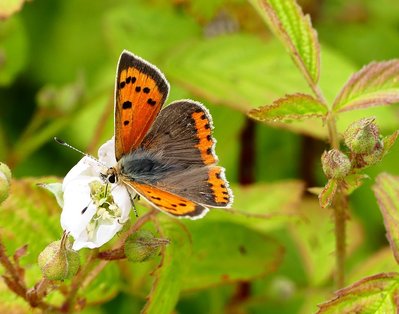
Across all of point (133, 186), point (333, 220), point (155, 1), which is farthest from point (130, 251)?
point (155, 1)

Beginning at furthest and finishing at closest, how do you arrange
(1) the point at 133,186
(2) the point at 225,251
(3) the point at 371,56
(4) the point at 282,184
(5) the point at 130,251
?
(3) the point at 371,56
(4) the point at 282,184
(2) the point at 225,251
(1) the point at 133,186
(5) the point at 130,251

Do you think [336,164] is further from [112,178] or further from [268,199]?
[268,199]

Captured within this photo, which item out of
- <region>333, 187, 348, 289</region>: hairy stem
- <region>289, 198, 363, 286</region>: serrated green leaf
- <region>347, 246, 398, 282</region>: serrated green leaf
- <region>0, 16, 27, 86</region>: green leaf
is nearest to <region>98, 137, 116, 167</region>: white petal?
<region>333, 187, 348, 289</region>: hairy stem

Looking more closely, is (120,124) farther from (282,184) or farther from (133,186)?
(282,184)

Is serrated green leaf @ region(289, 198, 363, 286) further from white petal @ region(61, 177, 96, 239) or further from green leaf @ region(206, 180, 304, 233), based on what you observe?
white petal @ region(61, 177, 96, 239)

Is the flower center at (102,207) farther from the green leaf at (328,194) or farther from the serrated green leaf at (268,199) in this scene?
the serrated green leaf at (268,199)

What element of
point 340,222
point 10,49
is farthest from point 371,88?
point 10,49
